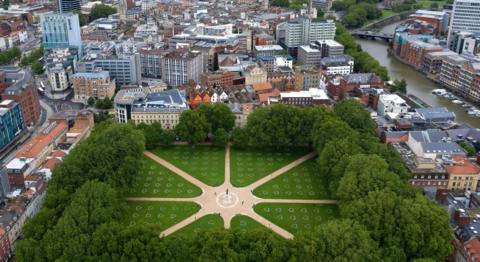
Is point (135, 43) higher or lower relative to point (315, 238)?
higher

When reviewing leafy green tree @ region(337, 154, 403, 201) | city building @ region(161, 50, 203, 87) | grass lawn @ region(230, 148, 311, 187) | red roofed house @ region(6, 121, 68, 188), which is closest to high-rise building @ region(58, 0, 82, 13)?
city building @ region(161, 50, 203, 87)

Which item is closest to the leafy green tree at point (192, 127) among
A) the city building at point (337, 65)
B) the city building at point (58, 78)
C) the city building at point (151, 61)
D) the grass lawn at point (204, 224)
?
the grass lawn at point (204, 224)

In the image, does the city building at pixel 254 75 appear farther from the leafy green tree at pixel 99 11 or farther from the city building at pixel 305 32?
the leafy green tree at pixel 99 11

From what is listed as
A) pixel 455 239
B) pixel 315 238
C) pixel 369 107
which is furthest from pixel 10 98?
pixel 455 239

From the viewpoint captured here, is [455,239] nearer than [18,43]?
Yes

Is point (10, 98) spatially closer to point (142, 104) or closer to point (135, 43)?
point (142, 104)

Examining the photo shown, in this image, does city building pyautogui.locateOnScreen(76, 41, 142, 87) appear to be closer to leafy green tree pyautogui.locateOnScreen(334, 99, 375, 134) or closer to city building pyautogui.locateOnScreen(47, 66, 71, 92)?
city building pyautogui.locateOnScreen(47, 66, 71, 92)

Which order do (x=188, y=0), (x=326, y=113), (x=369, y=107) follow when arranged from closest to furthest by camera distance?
1. (x=326, y=113)
2. (x=369, y=107)
3. (x=188, y=0)
